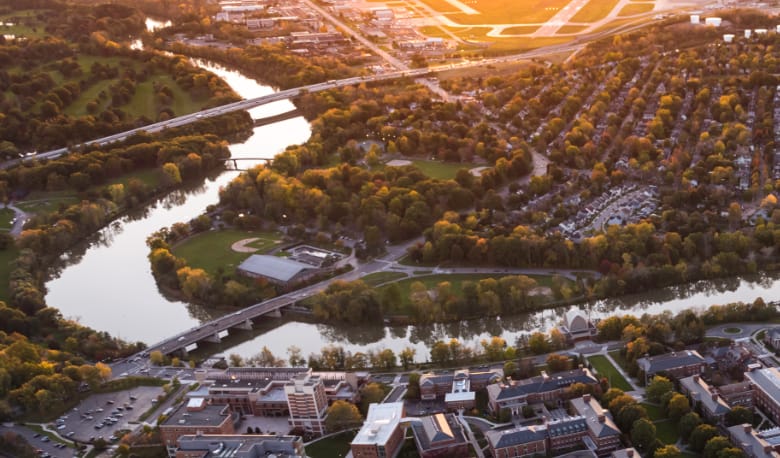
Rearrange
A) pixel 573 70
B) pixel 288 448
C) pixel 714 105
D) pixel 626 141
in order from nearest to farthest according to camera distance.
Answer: pixel 288 448
pixel 626 141
pixel 714 105
pixel 573 70

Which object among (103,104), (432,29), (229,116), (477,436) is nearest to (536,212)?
(477,436)

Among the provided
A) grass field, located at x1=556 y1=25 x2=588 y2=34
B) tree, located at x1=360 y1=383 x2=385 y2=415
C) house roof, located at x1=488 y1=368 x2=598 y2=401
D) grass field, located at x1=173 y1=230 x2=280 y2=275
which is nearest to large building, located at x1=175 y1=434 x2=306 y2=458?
tree, located at x1=360 y1=383 x2=385 y2=415

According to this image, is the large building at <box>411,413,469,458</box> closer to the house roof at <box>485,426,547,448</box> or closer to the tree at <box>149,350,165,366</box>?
the house roof at <box>485,426,547,448</box>

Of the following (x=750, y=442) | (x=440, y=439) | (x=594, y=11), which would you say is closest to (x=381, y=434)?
(x=440, y=439)

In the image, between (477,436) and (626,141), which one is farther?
(626,141)

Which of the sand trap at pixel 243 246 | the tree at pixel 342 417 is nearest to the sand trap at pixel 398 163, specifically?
the sand trap at pixel 243 246

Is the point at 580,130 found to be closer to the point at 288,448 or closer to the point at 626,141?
the point at 626,141
